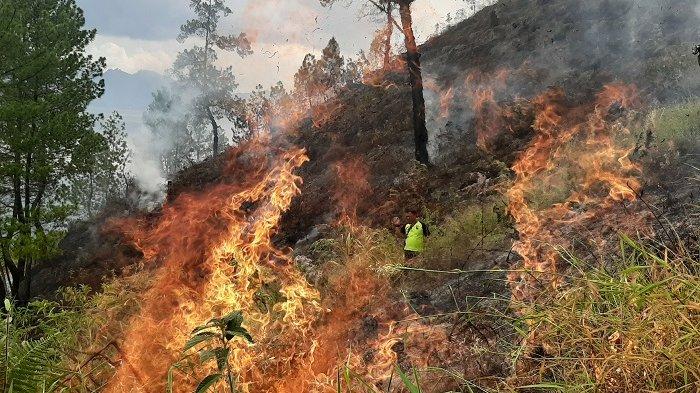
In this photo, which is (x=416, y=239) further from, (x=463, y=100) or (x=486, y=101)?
(x=463, y=100)

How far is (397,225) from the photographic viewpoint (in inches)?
443

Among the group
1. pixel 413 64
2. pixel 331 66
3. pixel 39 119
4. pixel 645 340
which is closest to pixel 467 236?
pixel 645 340

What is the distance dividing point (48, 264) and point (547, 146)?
20.0 metres

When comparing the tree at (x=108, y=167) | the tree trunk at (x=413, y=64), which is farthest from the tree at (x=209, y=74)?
the tree trunk at (x=413, y=64)

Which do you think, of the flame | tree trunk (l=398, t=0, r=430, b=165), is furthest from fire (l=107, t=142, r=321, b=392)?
the flame

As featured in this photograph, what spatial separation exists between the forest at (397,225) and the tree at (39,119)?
0.26ft

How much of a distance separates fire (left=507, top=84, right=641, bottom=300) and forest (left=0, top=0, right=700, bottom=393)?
0.06m

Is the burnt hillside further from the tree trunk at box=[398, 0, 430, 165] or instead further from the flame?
the tree trunk at box=[398, 0, 430, 165]

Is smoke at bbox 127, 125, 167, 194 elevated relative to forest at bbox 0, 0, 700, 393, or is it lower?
elevated

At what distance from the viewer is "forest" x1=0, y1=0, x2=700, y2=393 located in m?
2.15

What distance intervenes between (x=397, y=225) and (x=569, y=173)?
161 inches

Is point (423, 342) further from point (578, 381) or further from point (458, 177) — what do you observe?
point (458, 177)

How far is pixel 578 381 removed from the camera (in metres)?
1.89

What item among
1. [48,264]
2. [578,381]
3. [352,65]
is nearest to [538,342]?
[578,381]
